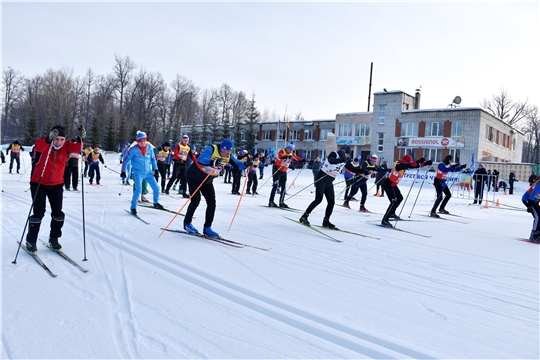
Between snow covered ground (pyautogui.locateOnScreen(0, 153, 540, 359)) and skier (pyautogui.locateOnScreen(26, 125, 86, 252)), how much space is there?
426 millimetres

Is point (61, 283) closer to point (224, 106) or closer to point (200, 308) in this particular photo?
point (200, 308)

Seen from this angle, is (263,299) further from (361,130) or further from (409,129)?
(361,130)

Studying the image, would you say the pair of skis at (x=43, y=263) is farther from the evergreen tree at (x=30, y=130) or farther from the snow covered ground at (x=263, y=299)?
the evergreen tree at (x=30, y=130)

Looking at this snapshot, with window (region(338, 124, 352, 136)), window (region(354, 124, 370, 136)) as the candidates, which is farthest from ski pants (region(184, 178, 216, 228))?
window (region(338, 124, 352, 136))

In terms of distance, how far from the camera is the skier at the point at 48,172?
4.72m

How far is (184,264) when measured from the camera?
4.69 m

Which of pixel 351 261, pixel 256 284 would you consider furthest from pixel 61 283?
pixel 351 261

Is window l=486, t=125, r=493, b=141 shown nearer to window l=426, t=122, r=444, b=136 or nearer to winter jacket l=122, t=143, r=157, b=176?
window l=426, t=122, r=444, b=136

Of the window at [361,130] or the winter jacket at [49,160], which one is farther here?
the window at [361,130]

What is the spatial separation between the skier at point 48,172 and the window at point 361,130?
40310 mm

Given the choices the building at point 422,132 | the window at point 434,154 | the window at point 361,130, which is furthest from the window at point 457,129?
the window at point 361,130

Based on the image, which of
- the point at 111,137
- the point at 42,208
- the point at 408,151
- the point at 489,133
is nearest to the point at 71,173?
the point at 42,208

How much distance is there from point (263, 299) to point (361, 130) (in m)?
41.4

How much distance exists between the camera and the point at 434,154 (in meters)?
37.3
